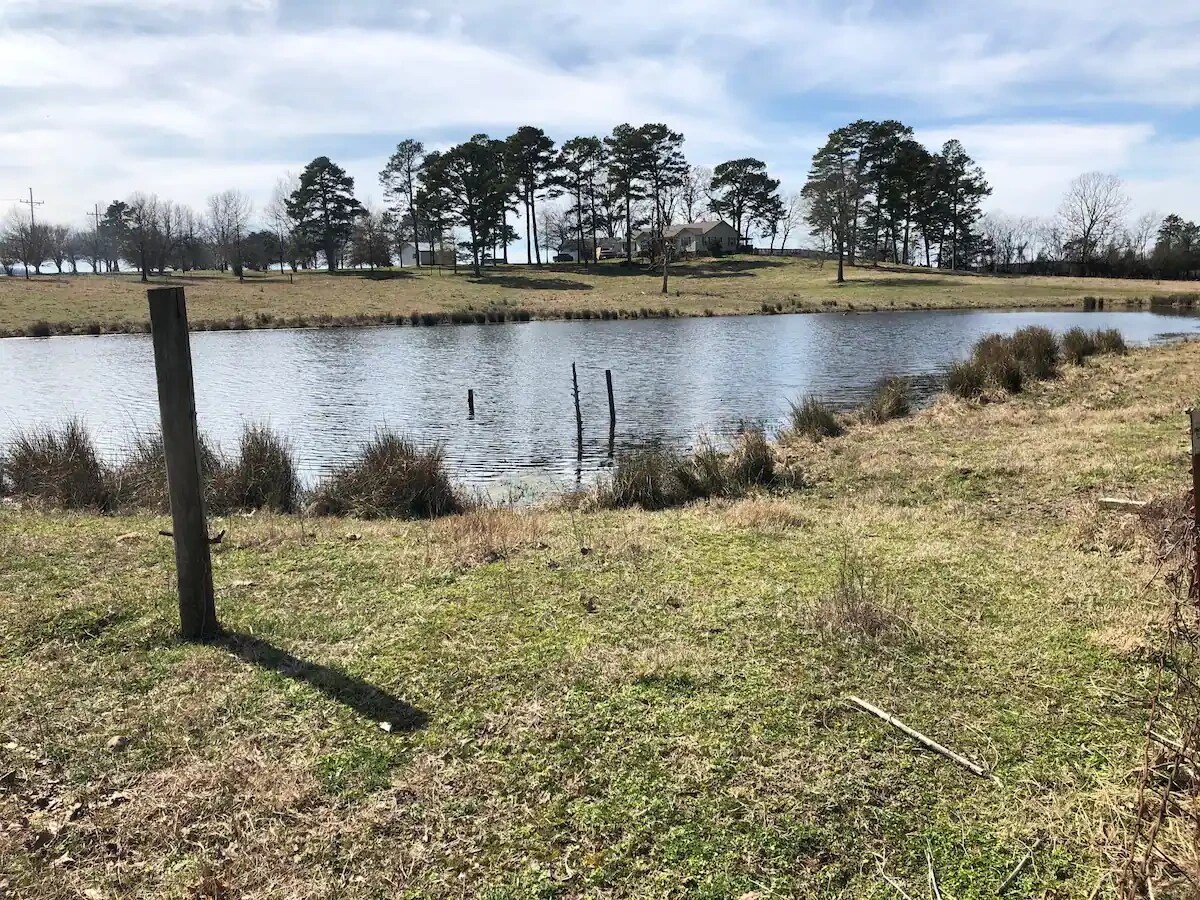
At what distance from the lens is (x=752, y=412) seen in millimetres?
20188

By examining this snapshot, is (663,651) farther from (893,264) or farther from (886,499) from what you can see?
(893,264)

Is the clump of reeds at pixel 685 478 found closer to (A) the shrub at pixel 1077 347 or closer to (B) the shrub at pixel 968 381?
(B) the shrub at pixel 968 381

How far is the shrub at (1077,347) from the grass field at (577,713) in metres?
17.2

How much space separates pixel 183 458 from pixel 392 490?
572 centimetres

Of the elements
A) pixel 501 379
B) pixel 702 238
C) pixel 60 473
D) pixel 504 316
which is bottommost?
pixel 60 473

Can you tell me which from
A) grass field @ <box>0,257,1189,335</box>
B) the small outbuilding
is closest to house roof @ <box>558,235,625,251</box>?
the small outbuilding

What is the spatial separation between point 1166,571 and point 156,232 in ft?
310

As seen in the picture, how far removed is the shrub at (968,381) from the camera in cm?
1789

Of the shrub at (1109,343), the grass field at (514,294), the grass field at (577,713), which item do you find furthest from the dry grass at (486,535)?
the grass field at (514,294)

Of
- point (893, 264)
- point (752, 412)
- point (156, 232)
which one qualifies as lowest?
point (752, 412)

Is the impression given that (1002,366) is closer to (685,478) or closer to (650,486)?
(685,478)

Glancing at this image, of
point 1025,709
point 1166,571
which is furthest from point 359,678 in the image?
point 1166,571

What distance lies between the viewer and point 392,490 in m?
10.4

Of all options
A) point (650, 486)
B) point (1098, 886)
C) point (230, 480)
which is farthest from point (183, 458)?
point (230, 480)
